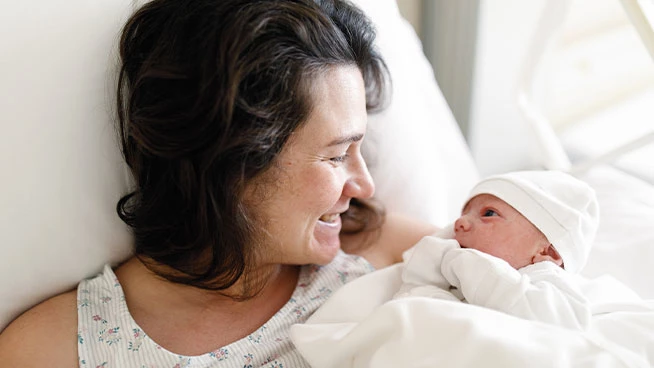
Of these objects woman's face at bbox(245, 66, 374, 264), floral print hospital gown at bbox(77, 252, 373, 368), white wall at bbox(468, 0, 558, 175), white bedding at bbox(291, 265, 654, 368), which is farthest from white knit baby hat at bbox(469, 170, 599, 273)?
white wall at bbox(468, 0, 558, 175)

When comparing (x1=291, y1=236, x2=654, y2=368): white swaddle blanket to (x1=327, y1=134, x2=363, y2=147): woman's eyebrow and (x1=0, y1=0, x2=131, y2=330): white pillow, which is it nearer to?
(x1=327, y1=134, x2=363, y2=147): woman's eyebrow

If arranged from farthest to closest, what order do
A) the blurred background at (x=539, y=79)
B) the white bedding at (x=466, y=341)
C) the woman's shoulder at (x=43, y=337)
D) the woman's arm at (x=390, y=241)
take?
1. the blurred background at (x=539, y=79)
2. the woman's arm at (x=390, y=241)
3. the woman's shoulder at (x=43, y=337)
4. the white bedding at (x=466, y=341)

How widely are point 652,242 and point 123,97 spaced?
3.28 ft

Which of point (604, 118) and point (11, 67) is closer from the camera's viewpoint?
point (11, 67)

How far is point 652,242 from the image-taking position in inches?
49.8

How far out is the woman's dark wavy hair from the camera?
94 centimetres

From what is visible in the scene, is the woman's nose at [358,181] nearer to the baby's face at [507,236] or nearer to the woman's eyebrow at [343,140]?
the woman's eyebrow at [343,140]

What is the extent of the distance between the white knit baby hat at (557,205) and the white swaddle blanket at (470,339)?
101mm

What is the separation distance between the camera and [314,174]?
3.46 ft

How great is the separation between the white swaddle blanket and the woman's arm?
0.93 ft

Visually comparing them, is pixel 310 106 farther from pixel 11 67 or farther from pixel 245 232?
pixel 11 67

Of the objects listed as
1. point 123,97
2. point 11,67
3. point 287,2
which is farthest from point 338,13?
point 11,67

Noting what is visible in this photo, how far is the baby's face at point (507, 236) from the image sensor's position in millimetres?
1065

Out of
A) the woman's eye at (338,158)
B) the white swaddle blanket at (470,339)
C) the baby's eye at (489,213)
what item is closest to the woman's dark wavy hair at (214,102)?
the woman's eye at (338,158)
